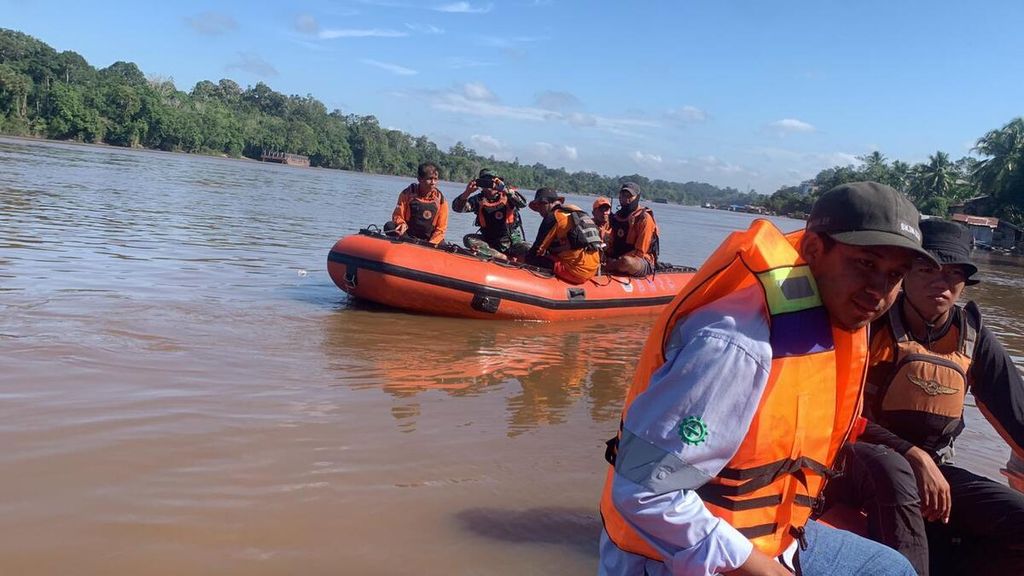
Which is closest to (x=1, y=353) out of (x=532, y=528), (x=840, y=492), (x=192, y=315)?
(x=192, y=315)

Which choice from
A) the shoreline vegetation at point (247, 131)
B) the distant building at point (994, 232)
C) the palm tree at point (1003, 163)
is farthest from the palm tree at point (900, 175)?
the distant building at point (994, 232)

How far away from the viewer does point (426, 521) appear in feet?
9.71

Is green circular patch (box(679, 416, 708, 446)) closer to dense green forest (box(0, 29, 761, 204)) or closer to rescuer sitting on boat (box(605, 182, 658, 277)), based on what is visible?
rescuer sitting on boat (box(605, 182, 658, 277))

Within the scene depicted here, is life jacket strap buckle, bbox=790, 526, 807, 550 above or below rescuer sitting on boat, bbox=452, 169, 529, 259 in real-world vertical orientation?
below

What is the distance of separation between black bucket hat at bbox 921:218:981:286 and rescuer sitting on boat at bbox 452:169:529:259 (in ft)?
19.6

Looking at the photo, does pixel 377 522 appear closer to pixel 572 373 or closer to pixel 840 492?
pixel 840 492

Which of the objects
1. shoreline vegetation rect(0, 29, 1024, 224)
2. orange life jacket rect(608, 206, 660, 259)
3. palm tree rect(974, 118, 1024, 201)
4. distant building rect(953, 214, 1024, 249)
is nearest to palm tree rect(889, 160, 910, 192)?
shoreline vegetation rect(0, 29, 1024, 224)

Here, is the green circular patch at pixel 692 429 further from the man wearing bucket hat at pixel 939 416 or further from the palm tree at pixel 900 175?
the palm tree at pixel 900 175

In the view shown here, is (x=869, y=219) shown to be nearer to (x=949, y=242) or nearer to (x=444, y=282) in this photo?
(x=949, y=242)

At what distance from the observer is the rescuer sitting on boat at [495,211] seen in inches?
328

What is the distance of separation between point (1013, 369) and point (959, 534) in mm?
540

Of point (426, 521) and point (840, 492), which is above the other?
point (840, 492)

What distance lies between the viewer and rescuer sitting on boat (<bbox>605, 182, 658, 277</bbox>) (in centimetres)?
825

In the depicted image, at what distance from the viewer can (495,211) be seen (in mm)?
8484
